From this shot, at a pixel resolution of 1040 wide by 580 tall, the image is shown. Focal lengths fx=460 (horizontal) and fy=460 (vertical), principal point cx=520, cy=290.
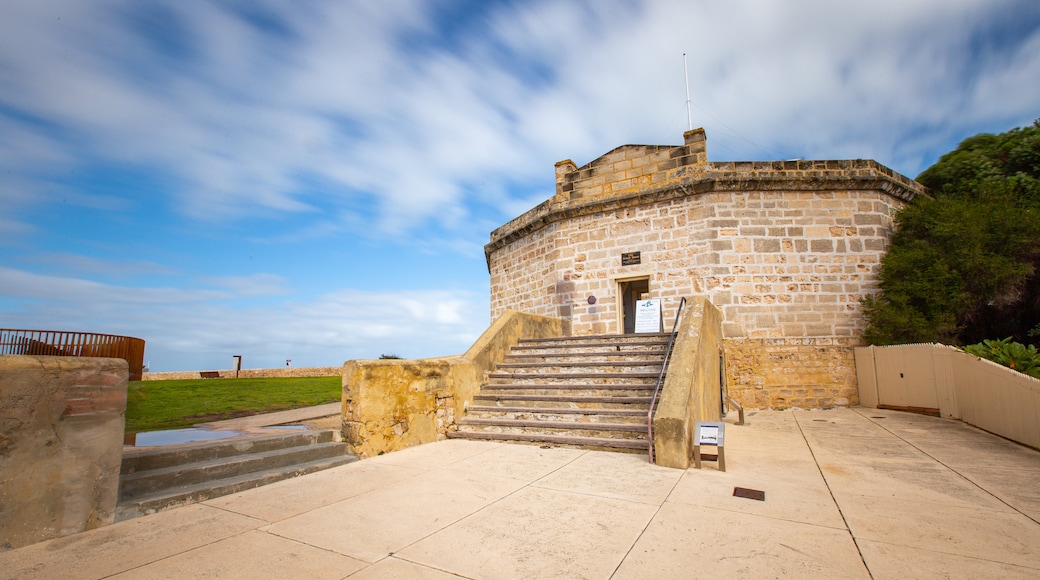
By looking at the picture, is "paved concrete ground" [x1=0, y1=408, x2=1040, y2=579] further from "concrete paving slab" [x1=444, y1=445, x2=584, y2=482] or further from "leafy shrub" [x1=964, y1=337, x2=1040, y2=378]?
"leafy shrub" [x1=964, y1=337, x2=1040, y2=378]

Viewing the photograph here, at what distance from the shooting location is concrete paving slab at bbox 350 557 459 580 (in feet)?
8.92

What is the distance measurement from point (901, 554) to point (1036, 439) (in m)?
5.54

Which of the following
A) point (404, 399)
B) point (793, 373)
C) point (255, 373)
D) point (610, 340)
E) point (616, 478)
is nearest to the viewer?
point (616, 478)

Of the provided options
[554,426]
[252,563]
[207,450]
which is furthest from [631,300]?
[252,563]

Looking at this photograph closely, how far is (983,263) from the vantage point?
10016 mm

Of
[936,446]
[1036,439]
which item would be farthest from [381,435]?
[1036,439]

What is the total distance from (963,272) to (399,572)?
1321 cm

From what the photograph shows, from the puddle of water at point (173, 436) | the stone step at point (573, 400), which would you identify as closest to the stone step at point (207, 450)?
the puddle of water at point (173, 436)

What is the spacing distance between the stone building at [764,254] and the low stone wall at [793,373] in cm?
2

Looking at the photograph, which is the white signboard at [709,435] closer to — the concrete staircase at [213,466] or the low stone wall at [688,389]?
the low stone wall at [688,389]

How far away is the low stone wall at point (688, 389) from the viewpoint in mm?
5273

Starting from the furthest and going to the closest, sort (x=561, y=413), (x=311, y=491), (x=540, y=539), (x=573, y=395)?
(x=573, y=395)
(x=561, y=413)
(x=311, y=491)
(x=540, y=539)

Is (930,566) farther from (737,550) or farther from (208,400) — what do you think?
(208,400)

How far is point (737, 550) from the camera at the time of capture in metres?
3.08
